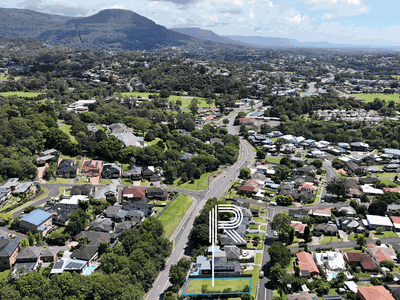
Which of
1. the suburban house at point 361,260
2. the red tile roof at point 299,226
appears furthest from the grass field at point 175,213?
the suburban house at point 361,260

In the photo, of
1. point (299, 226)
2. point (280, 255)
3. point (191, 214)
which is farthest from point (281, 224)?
point (191, 214)

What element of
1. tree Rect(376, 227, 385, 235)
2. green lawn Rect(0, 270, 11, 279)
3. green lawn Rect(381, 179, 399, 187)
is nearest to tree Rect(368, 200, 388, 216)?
tree Rect(376, 227, 385, 235)

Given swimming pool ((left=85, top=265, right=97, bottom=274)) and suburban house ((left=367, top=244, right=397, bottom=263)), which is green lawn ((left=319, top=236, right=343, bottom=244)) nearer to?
suburban house ((left=367, top=244, right=397, bottom=263))

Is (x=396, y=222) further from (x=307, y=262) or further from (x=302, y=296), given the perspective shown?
(x=302, y=296)

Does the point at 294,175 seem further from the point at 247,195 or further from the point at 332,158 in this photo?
the point at 332,158

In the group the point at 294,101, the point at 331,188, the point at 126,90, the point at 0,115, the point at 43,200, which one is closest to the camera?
the point at 43,200

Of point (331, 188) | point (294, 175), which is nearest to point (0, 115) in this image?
point (294, 175)

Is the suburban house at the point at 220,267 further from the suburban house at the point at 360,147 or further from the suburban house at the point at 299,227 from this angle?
the suburban house at the point at 360,147
